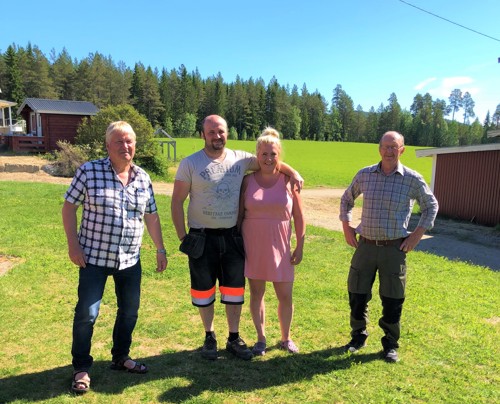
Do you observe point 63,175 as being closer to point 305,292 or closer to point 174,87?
point 305,292

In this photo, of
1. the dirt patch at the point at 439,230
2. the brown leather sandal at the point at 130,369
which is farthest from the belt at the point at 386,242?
the dirt patch at the point at 439,230

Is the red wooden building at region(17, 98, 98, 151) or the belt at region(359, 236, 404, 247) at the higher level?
the red wooden building at region(17, 98, 98, 151)

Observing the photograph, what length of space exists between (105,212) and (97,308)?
2.27 feet

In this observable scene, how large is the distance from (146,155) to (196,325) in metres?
17.7

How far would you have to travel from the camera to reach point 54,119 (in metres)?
24.8

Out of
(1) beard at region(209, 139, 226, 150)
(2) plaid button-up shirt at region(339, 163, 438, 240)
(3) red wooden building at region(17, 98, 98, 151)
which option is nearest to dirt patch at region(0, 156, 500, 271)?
(3) red wooden building at region(17, 98, 98, 151)

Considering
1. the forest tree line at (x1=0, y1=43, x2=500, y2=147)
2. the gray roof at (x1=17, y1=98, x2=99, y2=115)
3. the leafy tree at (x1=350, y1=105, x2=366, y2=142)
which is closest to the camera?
the gray roof at (x1=17, y1=98, x2=99, y2=115)

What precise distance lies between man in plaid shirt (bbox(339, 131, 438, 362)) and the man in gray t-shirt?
28.1 inches

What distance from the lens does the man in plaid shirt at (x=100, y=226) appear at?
2.78 m

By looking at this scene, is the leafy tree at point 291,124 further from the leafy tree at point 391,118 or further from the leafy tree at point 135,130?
the leafy tree at point 135,130

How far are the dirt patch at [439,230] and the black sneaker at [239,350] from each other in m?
6.99

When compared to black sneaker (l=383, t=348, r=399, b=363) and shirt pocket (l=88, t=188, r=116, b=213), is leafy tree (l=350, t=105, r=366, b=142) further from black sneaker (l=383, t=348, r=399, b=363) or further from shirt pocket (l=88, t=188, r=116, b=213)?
shirt pocket (l=88, t=188, r=116, b=213)

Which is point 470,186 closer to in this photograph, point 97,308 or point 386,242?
point 386,242

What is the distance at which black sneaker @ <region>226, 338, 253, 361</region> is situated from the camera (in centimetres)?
343
